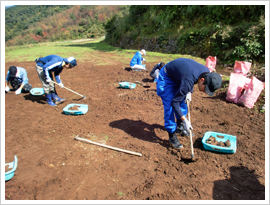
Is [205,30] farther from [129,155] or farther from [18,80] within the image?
[18,80]

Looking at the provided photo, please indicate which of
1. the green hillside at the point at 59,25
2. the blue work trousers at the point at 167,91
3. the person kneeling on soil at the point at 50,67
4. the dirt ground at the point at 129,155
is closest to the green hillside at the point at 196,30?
the dirt ground at the point at 129,155

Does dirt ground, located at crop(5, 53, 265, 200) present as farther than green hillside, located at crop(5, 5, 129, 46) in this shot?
No

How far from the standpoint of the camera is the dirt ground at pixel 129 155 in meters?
2.54

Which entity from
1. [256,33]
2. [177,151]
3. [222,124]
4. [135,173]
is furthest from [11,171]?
[256,33]

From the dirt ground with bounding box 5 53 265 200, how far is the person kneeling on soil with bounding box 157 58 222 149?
2.22ft

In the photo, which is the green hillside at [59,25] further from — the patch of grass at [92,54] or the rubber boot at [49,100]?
the rubber boot at [49,100]

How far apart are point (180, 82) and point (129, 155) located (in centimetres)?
168

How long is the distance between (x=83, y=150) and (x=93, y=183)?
0.89 meters

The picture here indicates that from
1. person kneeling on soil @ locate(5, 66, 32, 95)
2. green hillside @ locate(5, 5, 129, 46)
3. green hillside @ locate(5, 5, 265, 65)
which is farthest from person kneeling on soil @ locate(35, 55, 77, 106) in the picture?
green hillside @ locate(5, 5, 129, 46)

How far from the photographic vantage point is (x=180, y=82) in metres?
2.72

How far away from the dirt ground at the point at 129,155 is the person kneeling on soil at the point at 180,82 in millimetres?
676

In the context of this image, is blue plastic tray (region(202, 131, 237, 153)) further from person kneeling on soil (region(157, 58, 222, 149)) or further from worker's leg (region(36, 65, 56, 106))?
worker's leg (region(36, 65, 56, 106))

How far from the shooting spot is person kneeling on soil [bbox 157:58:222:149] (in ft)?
8.05

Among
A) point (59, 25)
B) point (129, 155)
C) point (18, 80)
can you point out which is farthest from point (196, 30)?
point (59, 25)
